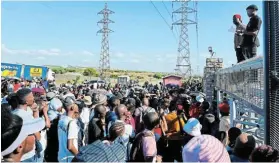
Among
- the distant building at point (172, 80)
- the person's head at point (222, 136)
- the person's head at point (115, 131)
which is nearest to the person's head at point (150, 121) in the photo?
the person's head at point (115, 131)

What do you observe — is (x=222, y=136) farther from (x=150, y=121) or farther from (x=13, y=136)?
(x=13, y=136)

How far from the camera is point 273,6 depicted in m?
2.46

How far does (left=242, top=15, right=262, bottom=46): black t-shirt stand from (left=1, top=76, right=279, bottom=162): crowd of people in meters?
1.37

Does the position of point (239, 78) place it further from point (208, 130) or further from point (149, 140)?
point (149, 140)

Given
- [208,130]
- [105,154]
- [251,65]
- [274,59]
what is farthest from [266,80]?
[208,130]

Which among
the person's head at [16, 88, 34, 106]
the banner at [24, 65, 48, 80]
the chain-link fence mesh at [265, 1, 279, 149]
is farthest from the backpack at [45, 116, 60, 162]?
the banner at [24, 65, 48, 80]

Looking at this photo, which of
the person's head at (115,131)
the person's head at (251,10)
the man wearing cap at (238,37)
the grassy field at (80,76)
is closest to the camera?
the person's head at (115,131)

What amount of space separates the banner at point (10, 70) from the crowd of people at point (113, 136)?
58.5 feet

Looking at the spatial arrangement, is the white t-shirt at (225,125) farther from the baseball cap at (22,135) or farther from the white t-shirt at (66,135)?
the baseball cap at (22,135)

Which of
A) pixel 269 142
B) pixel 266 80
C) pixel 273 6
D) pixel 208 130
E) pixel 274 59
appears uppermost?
pixel 273 6

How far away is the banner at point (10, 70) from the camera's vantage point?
2523 cm

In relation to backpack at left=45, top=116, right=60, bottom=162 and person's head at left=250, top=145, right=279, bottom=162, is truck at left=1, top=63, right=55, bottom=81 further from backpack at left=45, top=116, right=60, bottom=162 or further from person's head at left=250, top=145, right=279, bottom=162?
person's head at left=250, top=145, right=279, bottom=162

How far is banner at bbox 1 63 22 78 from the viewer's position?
2523cm

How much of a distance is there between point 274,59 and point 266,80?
0.16 meters
